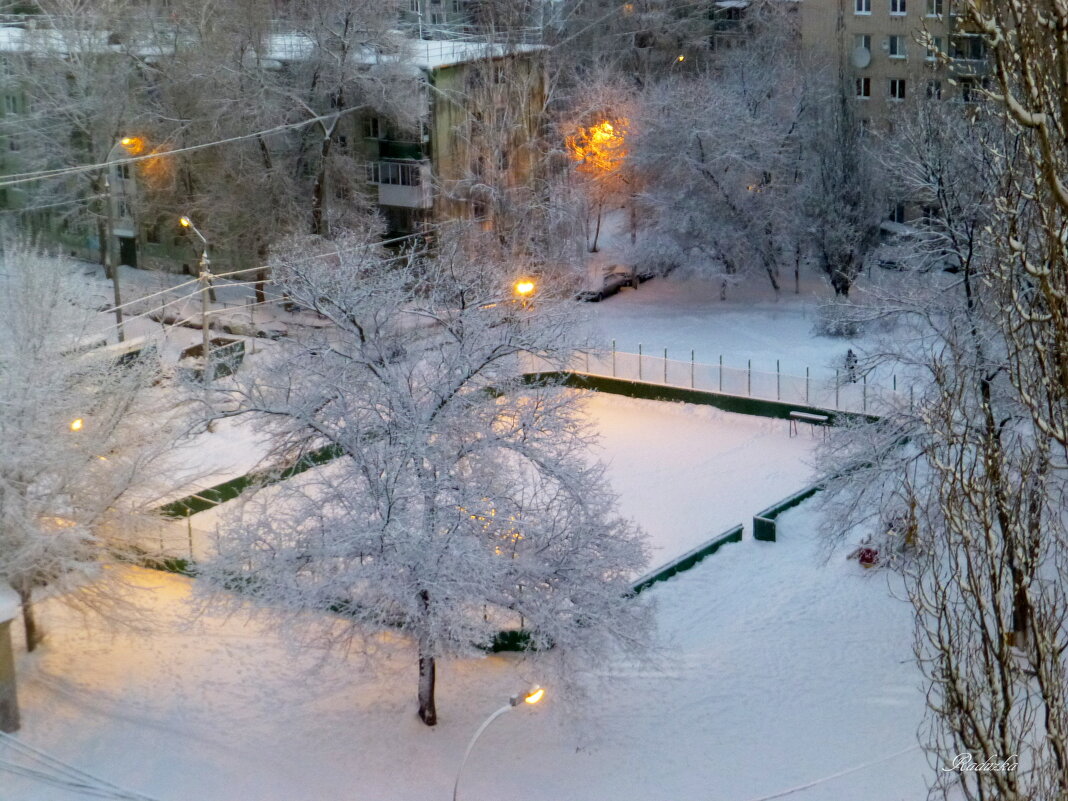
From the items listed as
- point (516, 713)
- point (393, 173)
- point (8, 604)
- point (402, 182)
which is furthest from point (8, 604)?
point (393, 173)

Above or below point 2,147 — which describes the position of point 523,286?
below

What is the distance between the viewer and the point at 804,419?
29922 mm

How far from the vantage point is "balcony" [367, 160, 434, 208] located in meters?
38.3

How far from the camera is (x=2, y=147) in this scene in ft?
131

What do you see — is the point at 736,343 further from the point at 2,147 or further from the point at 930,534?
the point at 930,534

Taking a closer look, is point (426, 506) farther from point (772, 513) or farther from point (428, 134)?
point (428, 134)

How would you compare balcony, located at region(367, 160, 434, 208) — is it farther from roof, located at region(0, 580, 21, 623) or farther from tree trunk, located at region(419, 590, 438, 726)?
tree trunk, located at region(419, 590, 438, 726)

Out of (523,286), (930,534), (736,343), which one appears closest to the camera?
(930,534)

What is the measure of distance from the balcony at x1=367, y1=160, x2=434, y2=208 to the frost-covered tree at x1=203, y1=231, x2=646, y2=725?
61.1ft

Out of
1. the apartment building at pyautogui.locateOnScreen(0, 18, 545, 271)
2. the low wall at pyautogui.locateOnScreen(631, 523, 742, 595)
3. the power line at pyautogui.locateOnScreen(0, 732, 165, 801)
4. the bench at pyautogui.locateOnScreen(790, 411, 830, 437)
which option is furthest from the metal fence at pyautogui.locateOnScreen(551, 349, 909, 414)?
the power line at pyautogui.locateOnScreen(0, 732, 165, 801)

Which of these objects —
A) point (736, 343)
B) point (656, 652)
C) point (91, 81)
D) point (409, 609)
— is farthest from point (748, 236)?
point (409, 609)

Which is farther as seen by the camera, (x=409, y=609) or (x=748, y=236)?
(x=748, y=236)

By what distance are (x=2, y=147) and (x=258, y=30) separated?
8861 millimetres

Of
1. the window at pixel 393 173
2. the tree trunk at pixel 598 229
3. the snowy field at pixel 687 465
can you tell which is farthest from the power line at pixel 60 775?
the tree trunk at pixel 598 229
